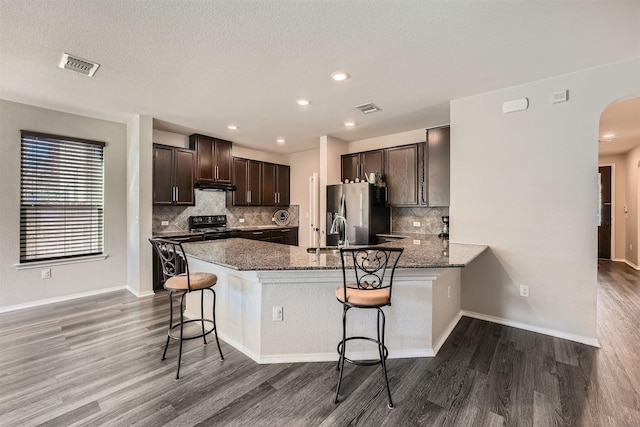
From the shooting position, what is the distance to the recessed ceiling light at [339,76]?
273 centimetres

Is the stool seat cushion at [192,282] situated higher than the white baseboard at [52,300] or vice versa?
the stool seat cushion at [192,282]

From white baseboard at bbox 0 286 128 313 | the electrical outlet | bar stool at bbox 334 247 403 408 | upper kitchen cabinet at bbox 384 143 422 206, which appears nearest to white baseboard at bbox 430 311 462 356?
bar stool at bbox 334 247 403 408

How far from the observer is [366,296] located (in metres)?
1.97

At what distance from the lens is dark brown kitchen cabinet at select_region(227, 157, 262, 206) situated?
572cm

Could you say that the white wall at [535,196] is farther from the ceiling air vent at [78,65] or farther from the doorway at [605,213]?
the doorway at [605,213]

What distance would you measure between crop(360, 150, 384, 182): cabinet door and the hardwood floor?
2.75 meters

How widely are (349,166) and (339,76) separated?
8.26ft

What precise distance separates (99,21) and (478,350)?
397 cm

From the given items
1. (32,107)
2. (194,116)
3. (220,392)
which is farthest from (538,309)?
(32,107)

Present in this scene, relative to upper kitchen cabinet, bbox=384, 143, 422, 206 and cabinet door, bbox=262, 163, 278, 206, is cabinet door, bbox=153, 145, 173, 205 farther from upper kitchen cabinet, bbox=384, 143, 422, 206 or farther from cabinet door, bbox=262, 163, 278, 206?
upper kitchen cabinet, bbox=384, 143, 422, 206

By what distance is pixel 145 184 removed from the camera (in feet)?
13.5

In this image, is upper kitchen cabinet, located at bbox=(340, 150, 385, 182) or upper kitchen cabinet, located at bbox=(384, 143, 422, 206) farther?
upper kitchen cabinet, located at bbox=(340, 150, 385, 182)

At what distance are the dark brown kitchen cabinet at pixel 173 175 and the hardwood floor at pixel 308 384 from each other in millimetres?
2231

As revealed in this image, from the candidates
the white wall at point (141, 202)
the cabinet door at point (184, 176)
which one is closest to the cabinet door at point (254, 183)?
the cabinet door at point (184, 176)
